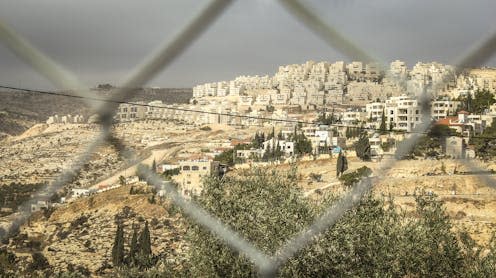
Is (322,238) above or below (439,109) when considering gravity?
below

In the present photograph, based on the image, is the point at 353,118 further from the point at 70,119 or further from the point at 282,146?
the point at 70,119

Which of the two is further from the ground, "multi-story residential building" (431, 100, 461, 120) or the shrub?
"multi-story residential building" (431, 100, 461, 120)

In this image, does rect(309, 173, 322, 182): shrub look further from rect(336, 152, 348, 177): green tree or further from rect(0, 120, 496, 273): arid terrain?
rect(336, 152, 348, 177): green tree

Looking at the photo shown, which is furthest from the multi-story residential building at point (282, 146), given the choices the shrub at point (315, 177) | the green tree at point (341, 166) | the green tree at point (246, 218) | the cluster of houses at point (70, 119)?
the green tree at point (246, 218)

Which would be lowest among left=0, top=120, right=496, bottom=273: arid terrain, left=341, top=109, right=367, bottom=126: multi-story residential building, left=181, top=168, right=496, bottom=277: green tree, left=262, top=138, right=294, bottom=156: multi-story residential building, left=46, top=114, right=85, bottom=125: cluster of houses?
left=0, top=120, right=496, bottom=273: arid terrain

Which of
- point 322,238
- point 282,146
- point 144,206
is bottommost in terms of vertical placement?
point 144,206

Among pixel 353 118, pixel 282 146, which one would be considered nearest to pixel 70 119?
pixel 282 146

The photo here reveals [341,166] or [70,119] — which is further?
[341,166]

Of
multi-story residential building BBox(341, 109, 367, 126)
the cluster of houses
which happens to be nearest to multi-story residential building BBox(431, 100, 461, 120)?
the cluster of houses

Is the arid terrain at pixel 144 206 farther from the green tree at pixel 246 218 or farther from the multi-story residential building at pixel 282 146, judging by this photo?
the green tree at pixel 246 218

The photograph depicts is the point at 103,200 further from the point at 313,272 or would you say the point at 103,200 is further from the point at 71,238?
the point at 313,272

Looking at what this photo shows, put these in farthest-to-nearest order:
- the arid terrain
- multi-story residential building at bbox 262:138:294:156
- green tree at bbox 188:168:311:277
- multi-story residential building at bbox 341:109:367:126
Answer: multi-story residential building at bbox 341:109:367:126 < multi-story residential building at bbox 262:138:294:156 < the arid terrain < green tree at bbox 188:168:311:277

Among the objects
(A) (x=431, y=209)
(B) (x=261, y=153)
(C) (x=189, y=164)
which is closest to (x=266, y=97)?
(B) (x=261, y=153)
